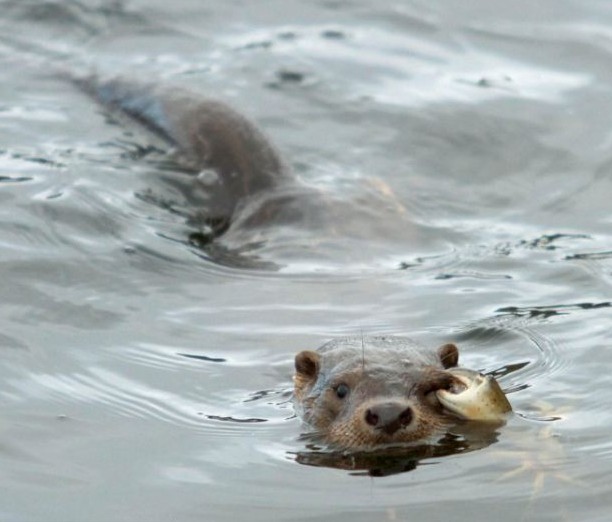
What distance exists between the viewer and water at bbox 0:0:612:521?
512cm

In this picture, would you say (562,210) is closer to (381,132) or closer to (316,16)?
(381,132)

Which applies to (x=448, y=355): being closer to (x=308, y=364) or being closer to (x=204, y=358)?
(x=308, y=364)

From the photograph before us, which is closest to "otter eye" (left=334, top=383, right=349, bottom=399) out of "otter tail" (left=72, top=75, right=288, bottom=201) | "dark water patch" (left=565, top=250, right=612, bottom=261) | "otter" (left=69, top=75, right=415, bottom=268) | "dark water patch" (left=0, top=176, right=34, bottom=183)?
A: "otter" (left=69, top=75, right=415, bottom=268)

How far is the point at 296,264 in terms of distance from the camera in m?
7.62

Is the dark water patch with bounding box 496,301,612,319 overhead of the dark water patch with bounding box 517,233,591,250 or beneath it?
beneath

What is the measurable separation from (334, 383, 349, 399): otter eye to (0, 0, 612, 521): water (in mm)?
226

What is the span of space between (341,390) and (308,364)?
0.27m

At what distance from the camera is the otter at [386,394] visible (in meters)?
5.26

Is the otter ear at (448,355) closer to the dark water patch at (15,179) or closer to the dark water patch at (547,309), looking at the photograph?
the dark water patch at (547,309)

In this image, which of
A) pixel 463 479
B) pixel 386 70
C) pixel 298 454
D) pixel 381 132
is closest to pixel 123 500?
pixel 298 454

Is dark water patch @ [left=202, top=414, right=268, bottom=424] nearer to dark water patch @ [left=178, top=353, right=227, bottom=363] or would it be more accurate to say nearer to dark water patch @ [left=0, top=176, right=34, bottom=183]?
dark water patch @ [left=178, top=353, right=227, bottom=363]

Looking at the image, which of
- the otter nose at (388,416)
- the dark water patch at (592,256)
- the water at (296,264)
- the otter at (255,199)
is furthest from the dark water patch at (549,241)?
the otter nose at (388,416)

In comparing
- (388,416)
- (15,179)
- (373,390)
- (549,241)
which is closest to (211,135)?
(15,179)

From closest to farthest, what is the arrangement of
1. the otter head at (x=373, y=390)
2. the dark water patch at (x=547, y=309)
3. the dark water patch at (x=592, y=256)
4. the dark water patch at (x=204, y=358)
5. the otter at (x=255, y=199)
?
the otter head at (x=373, y=390) < the dark water patch at (x=204, y=358) < the dark water patch at (x=547, y=309) < the dark water patch at (x=592, y=256) < the otter at (x=255, y=199)
